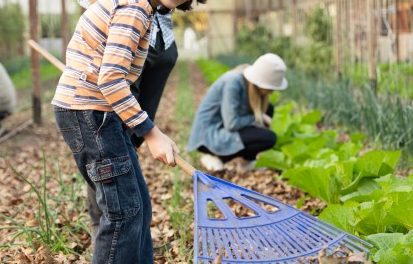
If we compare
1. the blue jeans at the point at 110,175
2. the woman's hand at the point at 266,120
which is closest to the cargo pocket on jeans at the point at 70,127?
the blue jeans at the point at 110,175

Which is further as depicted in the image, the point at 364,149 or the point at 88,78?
the point at 364,149

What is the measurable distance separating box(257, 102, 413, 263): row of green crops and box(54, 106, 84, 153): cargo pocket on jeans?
1.08m

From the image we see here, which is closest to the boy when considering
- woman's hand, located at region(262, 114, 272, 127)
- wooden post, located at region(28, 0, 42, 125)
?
woman's hand, located at region(262, 114, 272, 127)

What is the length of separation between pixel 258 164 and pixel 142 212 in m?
2.47

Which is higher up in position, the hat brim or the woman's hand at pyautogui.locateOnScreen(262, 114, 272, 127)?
the hat brim

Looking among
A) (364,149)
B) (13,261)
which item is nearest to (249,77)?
(364,149)

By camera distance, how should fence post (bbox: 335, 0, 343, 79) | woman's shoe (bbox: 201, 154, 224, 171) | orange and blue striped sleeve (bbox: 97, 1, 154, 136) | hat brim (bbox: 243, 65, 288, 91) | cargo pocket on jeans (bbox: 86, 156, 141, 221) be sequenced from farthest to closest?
fence post (bbox: 335, 0, 343, 79) < woman's shoe (bbox: 201, 154, 224, 171) < hat brim (bbox: 243, 65, 288, 91) < cargo pocket on jeans (bbox: 86, 156, 141, 221) < orange and blue striped sleeve (bbox: 97, 1, 154, 136)

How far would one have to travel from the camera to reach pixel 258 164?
4652 mm

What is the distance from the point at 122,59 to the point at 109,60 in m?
0.04

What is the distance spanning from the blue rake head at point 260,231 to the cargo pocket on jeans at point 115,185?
22cm

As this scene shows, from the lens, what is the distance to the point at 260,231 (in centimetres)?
232

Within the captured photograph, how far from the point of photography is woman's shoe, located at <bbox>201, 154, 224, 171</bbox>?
493cm

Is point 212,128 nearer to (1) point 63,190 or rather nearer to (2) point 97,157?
(1) point 63,190

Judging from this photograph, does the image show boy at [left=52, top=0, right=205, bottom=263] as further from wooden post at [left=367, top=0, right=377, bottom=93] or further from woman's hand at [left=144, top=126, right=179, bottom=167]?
wooden post at [left=367, top=0, right=377, bottom=93]
